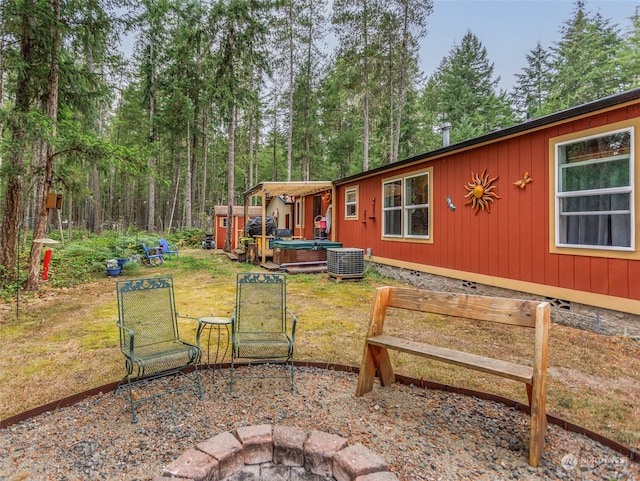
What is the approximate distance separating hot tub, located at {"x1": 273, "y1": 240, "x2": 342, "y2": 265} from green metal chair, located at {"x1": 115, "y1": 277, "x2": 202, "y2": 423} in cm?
622

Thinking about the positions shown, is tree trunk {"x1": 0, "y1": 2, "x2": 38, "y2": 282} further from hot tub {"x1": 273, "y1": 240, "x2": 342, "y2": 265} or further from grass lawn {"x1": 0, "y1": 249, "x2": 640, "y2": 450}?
hot tub {"x1": 273, "y1": 240, "x2": 342, "y2": 265}

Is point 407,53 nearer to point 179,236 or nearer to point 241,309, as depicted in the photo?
point 179,236

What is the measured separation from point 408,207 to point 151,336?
19.6 ft

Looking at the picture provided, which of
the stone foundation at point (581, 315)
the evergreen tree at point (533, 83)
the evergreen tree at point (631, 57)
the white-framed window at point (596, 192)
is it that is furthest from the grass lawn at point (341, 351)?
the evergreen tree at point (533, 83)

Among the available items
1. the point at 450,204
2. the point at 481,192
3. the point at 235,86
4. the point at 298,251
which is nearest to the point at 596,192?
the point at 481,192

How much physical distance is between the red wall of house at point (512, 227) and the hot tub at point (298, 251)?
3.04 metres

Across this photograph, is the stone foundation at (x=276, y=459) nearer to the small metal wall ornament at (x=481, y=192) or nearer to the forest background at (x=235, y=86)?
the small metal wall ornament at (x=481, y=192)

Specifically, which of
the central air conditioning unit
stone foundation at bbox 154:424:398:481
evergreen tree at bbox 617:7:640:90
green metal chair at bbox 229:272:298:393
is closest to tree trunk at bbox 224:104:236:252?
the central air conditioning unit

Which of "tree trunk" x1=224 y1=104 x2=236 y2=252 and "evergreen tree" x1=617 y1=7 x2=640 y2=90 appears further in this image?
"evergreen tree" x1=617 y1=7 x2=640 y2=90

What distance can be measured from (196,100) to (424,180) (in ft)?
48.5

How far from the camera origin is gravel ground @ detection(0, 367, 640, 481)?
1.74 meters

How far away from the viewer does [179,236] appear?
1719 cm

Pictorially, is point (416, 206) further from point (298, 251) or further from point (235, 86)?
point (235, 86)

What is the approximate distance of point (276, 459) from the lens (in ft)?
5.99
